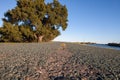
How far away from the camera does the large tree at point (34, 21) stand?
50.5m

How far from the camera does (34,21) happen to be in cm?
5231

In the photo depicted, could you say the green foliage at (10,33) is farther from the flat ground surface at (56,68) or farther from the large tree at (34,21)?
the flat ground surface at (56,68)

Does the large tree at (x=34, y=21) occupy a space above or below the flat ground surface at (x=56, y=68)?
above

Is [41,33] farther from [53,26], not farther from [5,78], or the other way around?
[5,78]

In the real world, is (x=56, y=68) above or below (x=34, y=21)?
below

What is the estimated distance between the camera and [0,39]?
51.8m

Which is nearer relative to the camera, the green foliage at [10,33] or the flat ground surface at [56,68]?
the flat ground surface at [56,68]

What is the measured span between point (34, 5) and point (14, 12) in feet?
21.2

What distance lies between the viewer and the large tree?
50500 millimetres

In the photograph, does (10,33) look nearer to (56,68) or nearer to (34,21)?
(34,21)

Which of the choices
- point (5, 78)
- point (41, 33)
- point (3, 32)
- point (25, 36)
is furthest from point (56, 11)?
point (5, 78)

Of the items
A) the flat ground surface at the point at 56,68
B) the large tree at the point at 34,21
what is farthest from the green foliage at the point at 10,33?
the flat ground surface at the point at 56,68

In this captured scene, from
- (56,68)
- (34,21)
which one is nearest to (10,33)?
(34,21)

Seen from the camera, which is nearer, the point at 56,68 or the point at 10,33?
the point at 56,68
